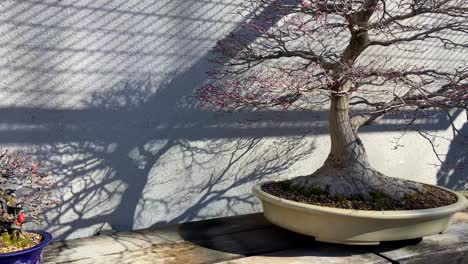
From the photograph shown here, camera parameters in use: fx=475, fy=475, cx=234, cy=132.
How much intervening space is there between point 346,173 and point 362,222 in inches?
11.2

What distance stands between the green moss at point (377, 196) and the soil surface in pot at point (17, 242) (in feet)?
4.08

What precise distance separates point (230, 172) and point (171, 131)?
1.28 ft

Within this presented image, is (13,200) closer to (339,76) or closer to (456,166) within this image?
(339,76)

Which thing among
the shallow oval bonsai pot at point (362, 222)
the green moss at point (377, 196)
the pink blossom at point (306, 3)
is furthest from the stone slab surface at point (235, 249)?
the pink blossom at point (306, 3)

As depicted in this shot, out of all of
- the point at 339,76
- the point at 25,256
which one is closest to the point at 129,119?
the point at 25,256

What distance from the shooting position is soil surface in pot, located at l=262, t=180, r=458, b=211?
1832mm

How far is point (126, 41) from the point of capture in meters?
2.10

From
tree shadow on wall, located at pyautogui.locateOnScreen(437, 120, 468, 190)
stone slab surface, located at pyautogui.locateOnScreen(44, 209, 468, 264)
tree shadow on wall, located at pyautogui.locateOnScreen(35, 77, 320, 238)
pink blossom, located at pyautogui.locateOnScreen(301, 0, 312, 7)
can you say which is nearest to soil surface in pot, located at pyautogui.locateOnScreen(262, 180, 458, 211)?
stone slab surface, located at pyautogui.locateOnScreen(44, 209, 468, 264)

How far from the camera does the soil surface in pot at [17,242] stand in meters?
1.46


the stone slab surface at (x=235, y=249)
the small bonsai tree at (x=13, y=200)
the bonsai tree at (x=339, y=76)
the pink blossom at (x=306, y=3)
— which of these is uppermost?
the pink blossom at (x=306, y=3)

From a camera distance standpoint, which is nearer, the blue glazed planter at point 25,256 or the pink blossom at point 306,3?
the blue glazed planter at point 25,256

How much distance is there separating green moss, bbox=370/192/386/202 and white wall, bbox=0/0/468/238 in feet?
2.29

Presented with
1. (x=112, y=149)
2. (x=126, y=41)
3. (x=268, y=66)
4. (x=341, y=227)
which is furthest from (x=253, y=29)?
(x=341, y=227)

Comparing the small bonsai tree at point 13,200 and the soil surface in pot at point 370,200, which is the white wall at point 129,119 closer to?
the small bonsai tree at point 13,200
